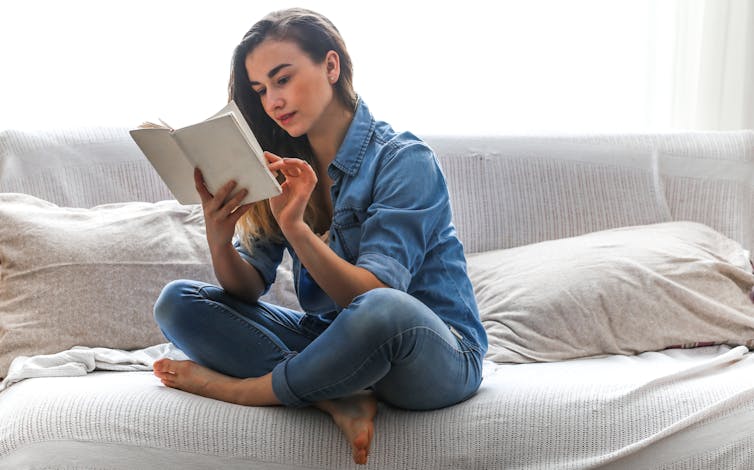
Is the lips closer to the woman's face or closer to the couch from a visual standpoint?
the woman's face

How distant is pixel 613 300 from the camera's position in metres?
1.96

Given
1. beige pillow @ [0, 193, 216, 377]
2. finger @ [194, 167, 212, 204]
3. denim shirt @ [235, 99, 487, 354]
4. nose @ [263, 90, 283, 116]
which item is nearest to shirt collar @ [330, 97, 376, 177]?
denim shirt @ [235, 99, 487, 354]

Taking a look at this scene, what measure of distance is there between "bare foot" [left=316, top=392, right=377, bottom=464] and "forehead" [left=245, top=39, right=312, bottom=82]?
553 millimetres

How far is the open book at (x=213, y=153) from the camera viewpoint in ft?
4.68

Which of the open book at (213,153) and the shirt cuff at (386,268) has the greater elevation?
the open book at (213,153)

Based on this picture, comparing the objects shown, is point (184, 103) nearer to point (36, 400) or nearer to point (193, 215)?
point (193, 215)

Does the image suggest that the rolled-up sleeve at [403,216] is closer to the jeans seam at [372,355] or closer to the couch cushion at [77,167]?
the jeans seam at [372,355]

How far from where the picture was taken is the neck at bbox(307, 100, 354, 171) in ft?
5.63

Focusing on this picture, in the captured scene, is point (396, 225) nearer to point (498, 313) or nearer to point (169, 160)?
point (169, 160)

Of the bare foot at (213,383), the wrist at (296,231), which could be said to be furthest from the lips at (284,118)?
the bare foot at (213,383)

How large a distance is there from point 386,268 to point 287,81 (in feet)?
1.24

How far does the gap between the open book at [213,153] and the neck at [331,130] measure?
253mm

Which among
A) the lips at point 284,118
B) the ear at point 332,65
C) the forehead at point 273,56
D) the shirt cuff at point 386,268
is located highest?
the forehead at point 273,56

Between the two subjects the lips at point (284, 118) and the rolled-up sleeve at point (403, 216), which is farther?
the lips at point (284, 118)
